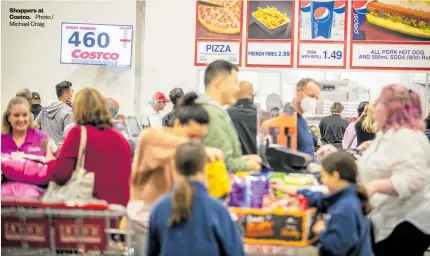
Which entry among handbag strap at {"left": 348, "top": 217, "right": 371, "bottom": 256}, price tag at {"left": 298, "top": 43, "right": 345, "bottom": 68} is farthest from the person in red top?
price tag at {"left": 298, "top": 43, "right": 345, "bottom": 68}

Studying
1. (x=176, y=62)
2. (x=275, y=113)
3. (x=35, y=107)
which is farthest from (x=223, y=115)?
(x=176, y=62)

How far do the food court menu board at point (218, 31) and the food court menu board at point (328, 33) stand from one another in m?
0.02

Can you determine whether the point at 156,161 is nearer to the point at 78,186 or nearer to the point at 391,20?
the point at 78,186

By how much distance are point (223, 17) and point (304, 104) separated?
6.57 metres

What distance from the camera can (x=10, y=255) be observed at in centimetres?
315

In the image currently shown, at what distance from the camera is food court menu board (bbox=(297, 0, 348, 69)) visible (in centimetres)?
1012

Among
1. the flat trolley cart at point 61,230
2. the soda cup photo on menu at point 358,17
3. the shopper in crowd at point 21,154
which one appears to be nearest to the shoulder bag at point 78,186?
the shopper in crowd at point 21,154

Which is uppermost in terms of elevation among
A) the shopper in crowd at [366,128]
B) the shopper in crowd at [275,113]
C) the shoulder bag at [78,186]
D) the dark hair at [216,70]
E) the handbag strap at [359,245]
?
the dark hair at [216,70]

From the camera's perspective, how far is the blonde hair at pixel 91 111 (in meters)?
3.66

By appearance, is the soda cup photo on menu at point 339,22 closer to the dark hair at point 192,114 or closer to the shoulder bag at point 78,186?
the shoulder bag at point 78,186

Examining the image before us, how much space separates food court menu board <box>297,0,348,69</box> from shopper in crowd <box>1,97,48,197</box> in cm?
671

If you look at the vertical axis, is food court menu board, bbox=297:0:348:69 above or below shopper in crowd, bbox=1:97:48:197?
above

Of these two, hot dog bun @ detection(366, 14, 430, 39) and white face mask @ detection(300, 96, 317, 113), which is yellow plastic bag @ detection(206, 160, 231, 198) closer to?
white face mask @ detection(300, 96, 317, 113)

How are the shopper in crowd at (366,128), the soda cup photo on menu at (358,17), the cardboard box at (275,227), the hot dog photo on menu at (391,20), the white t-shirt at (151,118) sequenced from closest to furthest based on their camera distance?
the cardboard box at (275,227) → the shopper in crowd at (366,128) → the white t-shirt at (151,118) → the hot dog photo on menu at (391,20) → the soda cup photo on menu at (358,17)
